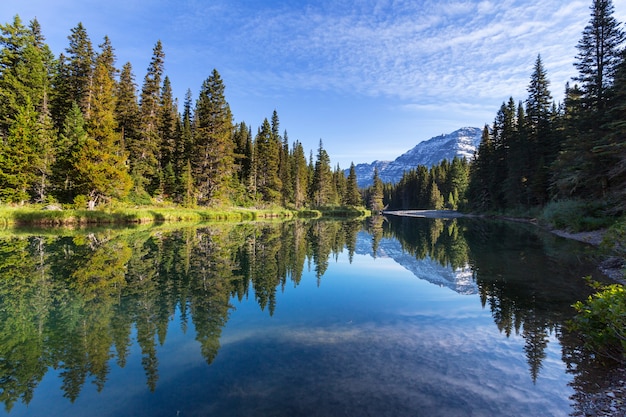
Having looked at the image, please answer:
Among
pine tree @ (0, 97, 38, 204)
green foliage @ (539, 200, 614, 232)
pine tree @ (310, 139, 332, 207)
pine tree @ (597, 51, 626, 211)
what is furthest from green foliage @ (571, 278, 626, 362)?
pine tree @ (310, 139, 332, 207)

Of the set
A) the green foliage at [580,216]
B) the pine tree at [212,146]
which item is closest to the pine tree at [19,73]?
the pine tree at [212,146]

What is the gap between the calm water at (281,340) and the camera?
4488 mm

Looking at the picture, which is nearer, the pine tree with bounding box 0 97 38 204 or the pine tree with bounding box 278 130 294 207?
the pine tree with bounding box 0 97 38 204

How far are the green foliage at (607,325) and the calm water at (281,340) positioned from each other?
443 millimetres

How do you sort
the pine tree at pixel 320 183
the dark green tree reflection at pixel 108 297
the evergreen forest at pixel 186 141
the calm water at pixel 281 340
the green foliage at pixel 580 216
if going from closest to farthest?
the calm water at pixel 281 340
the dark green tree reflection at pixel 108 297
the green foliage at pixel 580 216
the evergreen forest at pixel 186 141
the pine tree at pixel 320 183

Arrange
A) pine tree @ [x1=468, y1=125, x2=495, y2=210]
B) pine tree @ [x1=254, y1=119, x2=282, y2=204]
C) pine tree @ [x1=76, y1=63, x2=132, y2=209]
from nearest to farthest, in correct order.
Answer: pine tree @ [x1=76, y1=63, x2=132, y2=209]
pine tree @ [x1=468, y1=125, x2=495, y2=210]
pine tree @ [x1=254, y1=119, x2=282, y2=204]

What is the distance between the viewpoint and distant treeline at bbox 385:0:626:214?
76.3ft

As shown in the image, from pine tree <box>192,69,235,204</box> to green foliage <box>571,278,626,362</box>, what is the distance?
147 ft

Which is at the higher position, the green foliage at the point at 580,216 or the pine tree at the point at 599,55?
the pine tree at the point at 599,55

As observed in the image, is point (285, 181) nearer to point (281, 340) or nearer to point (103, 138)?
point (103, 138)

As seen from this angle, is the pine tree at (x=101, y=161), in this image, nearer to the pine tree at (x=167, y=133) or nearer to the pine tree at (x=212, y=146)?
the pine tree at (x=212, y=146)

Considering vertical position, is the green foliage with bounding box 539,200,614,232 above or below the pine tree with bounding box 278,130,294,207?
below

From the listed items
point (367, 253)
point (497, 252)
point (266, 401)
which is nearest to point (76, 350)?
point (266, 401)

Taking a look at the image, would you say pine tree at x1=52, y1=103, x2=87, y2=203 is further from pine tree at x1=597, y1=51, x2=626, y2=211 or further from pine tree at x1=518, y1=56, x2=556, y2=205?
pine tree at x1=518, y1=56, x2=556, y2=205
